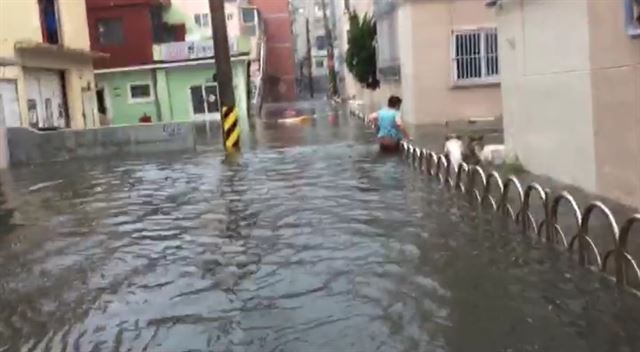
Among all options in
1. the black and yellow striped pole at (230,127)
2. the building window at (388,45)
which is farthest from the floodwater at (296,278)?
the building window at (388,45)

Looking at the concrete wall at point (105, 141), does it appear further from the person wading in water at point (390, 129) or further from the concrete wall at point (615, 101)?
the concrete wall at point (615, 101)

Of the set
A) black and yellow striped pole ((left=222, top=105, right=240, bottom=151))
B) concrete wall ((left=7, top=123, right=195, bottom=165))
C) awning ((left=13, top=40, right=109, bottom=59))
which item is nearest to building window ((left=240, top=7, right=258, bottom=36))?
awning ((left=13, top=40, right=109, bottom=59))

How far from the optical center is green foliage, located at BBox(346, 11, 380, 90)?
3775cm

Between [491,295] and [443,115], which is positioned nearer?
[491,295]

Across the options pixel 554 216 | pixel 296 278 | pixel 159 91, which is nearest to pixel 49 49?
pixel 159 91

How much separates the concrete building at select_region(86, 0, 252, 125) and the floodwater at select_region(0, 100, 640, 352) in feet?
106

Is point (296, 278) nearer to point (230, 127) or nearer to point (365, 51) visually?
point (230, 127)

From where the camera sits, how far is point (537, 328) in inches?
252

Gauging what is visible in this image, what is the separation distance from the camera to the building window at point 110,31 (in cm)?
4709

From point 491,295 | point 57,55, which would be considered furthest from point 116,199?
point 57,55

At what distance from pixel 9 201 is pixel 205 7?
36.9 metres

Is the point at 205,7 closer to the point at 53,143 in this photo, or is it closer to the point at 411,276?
the point at 53,143

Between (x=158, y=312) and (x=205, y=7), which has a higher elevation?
(x=205, y=7)

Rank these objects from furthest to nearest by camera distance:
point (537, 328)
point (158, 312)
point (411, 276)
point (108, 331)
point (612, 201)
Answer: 1. point (612, 201)
2. point (411, 276)
3. point (158, 312)
4. point (108, 331)
5. point (537, 328)
